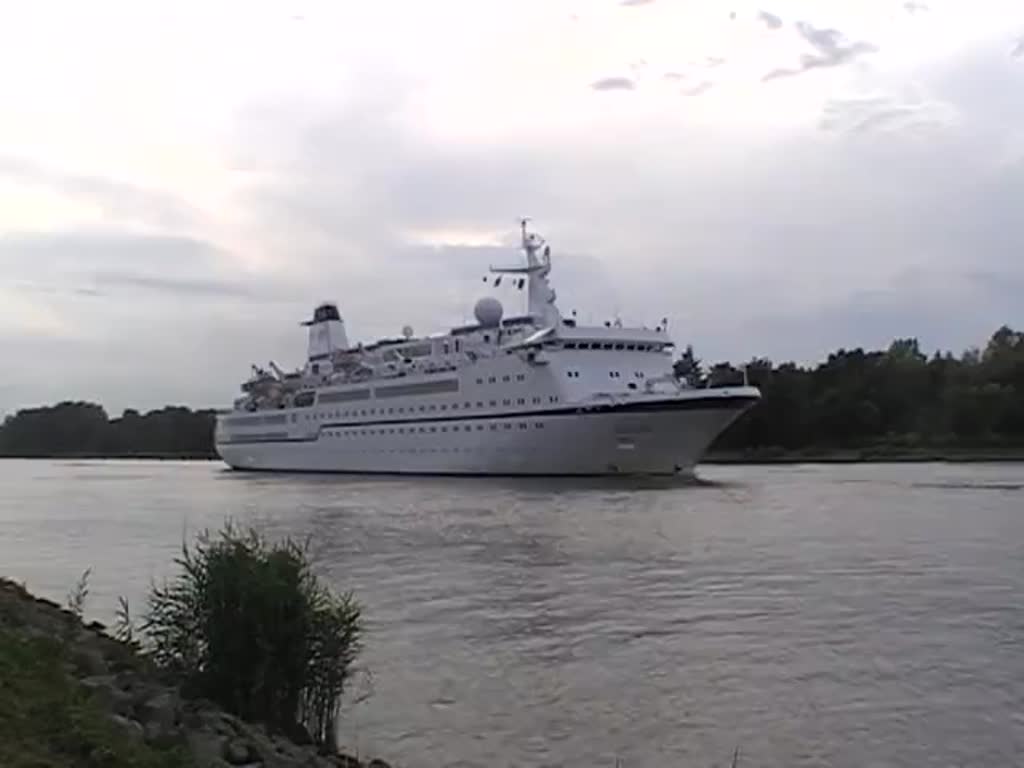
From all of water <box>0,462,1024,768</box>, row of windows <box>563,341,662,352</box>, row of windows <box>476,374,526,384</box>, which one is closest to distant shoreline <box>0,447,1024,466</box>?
row of windows <box>563,341,662,352</box>

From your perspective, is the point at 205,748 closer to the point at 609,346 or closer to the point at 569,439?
the point at 569,439

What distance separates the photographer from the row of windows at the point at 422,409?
54.6m

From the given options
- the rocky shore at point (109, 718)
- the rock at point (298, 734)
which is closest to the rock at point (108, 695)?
the rocky shore at point (109, 718)

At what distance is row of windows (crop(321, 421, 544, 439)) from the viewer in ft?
181

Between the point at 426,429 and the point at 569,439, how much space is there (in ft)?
38.4

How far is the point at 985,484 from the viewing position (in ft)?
153

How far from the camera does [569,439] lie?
52.4 meters

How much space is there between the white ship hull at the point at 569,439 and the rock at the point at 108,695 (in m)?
42.5

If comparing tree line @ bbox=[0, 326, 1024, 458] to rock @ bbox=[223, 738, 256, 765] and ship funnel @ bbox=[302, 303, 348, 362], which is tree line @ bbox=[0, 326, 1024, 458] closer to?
ship funnel @ bbox=[302, 303, 348, 362]

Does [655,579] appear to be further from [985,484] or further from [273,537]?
[985,484]

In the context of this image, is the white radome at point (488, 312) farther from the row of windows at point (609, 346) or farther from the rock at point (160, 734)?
the rock at point (160, 734)

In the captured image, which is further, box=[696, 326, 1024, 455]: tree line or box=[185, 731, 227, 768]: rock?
box=[696, 326, 1024, 455]: tree line

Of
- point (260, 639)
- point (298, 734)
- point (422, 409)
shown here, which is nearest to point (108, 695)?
point (260, 639)

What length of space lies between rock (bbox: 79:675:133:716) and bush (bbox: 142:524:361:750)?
2.03ft
